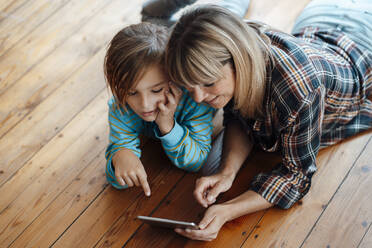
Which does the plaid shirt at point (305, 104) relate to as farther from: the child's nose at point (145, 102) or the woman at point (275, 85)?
the child's nose at point (145, 102)

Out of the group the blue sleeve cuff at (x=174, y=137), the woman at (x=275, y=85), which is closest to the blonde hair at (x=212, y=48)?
the woman at (x=275, y=85)

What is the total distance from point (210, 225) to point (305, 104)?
17.7 inches

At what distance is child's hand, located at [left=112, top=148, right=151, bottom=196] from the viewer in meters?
1.20

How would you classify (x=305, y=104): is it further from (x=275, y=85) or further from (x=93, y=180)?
(x=93, y=180)

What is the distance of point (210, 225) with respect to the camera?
1141mm

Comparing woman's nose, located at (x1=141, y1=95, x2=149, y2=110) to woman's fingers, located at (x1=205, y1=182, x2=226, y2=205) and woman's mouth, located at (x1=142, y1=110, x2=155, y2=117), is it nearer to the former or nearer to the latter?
woman's mouth, located at (x1=142, y1=110, x2=155, y2=117)

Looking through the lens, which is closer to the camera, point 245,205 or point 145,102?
point 145,102

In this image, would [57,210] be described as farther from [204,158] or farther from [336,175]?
[336,175]

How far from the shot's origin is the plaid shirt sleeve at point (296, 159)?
1.06m

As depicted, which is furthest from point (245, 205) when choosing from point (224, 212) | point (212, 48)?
point (212, 48)

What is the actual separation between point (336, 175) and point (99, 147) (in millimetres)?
870

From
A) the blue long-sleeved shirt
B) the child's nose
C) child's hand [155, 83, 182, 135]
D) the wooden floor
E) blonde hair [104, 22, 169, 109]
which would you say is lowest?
the wooden floor

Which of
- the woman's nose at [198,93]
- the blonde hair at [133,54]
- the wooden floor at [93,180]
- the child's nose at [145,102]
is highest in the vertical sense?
the blonde hair at [133,54]

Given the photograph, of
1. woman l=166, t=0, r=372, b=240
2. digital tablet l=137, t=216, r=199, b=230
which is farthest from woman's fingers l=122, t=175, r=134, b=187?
woman l=166, t=0, r=372, b=240
